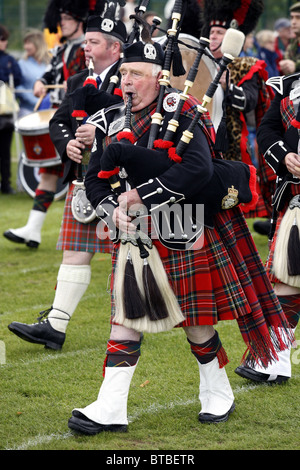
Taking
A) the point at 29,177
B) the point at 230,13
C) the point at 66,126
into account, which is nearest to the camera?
the point at 66,126

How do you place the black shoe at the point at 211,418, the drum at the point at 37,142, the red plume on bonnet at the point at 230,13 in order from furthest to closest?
the drum at the point at 37,142 → the red plume on bonnet at the point at 230,13 → the black shoe at the point at 211,418

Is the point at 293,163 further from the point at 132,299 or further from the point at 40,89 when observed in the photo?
the point at 40,89

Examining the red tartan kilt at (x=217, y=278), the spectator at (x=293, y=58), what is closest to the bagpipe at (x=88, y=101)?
the red tartan kilt at (x=217, y=278)

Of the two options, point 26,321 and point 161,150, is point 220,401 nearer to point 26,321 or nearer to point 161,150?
point 161,150

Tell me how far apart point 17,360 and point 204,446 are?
62.2 inches

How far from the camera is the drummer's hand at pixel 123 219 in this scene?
10.7 ft

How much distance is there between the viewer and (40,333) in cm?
464

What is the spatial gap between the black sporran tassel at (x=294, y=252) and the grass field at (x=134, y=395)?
1.95ft

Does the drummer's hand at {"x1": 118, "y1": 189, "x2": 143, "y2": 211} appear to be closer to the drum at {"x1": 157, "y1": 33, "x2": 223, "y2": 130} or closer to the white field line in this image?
the white field line

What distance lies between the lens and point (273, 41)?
11.1 metres

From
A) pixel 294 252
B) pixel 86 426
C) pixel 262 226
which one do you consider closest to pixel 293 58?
pixel 262 226

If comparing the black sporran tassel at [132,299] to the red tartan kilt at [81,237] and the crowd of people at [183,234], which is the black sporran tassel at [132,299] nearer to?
the crowd of people at [183,234]

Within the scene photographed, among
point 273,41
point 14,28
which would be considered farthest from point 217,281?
point 14,28

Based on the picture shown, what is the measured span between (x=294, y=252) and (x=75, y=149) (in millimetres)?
1340
